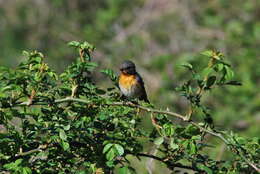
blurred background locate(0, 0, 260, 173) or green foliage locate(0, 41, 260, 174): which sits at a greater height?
blurred background locate(0, 0, 260, 173)

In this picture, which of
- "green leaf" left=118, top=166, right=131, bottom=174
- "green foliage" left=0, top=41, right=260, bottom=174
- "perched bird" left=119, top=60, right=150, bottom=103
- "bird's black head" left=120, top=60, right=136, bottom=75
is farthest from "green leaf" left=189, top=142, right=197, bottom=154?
"bird's black head" left=120, top=60, right=136, bottom=75

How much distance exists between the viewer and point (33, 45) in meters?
15.0

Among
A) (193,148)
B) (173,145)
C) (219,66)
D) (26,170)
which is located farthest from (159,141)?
(26,170)

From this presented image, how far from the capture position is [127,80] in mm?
5156

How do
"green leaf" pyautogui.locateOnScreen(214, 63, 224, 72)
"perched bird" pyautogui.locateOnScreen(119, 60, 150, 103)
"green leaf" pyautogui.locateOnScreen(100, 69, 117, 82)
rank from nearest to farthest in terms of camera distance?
1. "green leaf" pyautogui.locateOnScreen(214, 63, 224, 72)
2. "green leaf" pyautogui.locateOnScreen(100, 69, 117, 82)
3. "perched bird" pyautogui.locateOnScreen(119, 60, 150, 103)

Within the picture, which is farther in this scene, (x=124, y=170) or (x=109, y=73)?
(x=109, y=73)

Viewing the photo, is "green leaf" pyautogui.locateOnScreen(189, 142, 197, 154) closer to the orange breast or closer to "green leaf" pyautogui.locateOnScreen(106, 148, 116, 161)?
"green leaf" pyautogui.locateOnScreen(106, 148, 116, 161)

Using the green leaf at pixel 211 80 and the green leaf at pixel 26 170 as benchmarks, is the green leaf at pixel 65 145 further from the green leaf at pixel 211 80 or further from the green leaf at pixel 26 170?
the green leaf at pixel 211 80

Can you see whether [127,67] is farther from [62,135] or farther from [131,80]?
[62,135]

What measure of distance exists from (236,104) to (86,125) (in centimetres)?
891

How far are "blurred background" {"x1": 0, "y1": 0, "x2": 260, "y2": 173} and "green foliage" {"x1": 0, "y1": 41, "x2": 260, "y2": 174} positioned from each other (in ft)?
22.9

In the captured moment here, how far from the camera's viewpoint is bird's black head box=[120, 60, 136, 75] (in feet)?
16.7

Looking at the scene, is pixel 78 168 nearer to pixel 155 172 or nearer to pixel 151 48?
pixel 155 172

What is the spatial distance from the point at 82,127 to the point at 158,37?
11153mm
